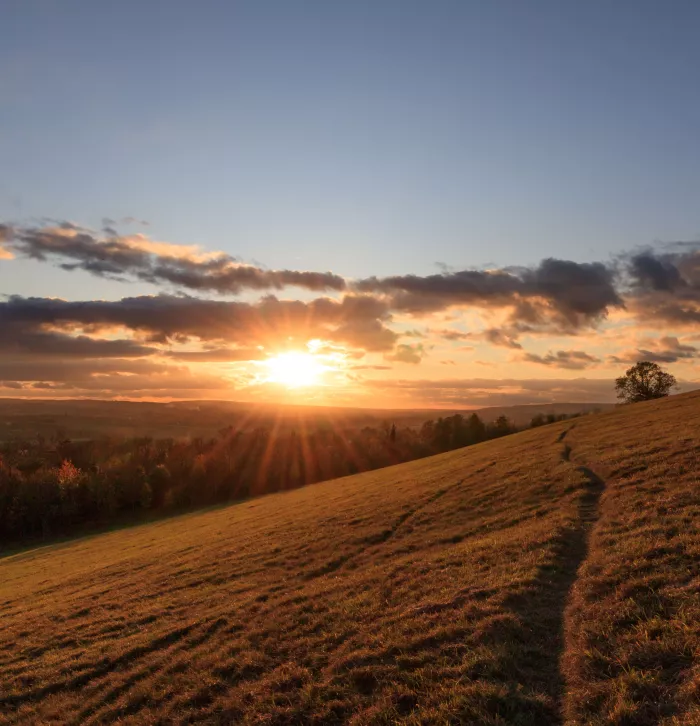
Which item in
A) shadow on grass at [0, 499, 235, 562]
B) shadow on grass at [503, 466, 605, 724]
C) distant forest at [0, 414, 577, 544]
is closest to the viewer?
shadow on grass at [503, 466, 605, 724]

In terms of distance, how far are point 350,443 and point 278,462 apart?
64.5 ft

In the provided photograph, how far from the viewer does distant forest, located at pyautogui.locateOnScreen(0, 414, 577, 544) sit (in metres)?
89.8

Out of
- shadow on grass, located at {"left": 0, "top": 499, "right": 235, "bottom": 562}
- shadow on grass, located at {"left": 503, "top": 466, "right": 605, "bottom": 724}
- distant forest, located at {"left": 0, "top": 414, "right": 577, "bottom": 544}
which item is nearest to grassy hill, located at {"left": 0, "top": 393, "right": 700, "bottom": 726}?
shadow on grass, located at {"left": 503, "top": 466, "right": 605, "bottom": 724}

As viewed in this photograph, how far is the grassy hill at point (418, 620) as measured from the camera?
11.3 metres

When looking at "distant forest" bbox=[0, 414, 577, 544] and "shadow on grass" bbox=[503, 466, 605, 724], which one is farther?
"distant forest" bbox=[0, 414, 577, 544]

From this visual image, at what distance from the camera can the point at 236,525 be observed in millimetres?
46562

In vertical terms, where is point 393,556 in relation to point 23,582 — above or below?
above

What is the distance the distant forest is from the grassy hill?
64.3m

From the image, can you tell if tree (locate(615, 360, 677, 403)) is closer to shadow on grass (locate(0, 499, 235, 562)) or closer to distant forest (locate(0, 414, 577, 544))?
distant forest (locate(0, 414, 577, 544))

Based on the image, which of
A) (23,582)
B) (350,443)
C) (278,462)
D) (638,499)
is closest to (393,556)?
(638,499)

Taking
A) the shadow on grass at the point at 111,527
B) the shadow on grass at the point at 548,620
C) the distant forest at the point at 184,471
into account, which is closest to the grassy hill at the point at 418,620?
the shadow on grass at the point at 548,620

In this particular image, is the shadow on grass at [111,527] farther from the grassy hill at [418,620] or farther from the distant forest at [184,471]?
the grassy hill at [418,620]

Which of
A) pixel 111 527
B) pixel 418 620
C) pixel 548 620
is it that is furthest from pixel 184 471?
pixel 548 620

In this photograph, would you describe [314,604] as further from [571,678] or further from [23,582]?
[23,582]
